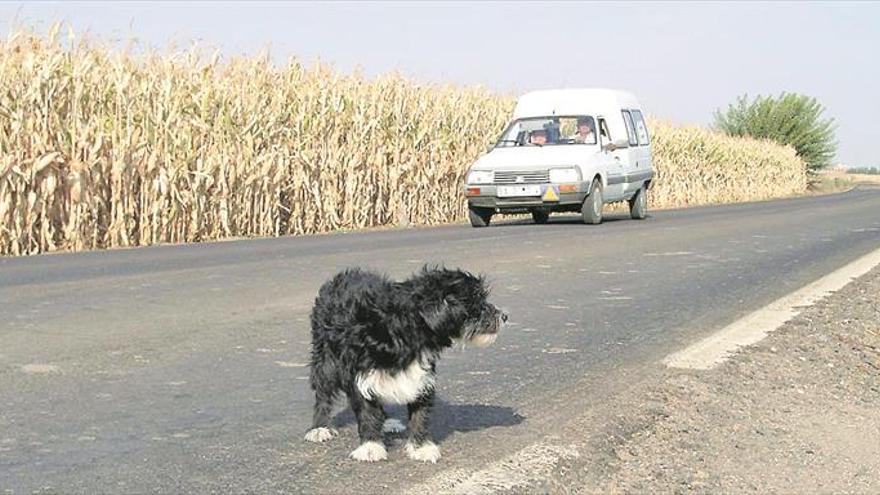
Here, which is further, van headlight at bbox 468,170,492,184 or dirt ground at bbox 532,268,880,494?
van headlight at bbox 468,170,492,184

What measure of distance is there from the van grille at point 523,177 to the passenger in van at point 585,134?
1423mm

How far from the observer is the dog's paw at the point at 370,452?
4.75m

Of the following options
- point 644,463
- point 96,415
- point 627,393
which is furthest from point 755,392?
point 96,415

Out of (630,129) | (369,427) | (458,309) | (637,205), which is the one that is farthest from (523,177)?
(369,427)

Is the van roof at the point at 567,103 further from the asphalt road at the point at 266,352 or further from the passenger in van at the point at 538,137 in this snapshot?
the asphalt road at the point at 266,352

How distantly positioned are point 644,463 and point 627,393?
1302 mm

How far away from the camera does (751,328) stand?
27.8 ft

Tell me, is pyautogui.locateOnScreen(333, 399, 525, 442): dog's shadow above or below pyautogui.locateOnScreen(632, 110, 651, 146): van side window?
below

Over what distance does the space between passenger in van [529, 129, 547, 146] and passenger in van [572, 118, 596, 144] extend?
57 centimetres

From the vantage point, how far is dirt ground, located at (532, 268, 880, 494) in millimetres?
4754

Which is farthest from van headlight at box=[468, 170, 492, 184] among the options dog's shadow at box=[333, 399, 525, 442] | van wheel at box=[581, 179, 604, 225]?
dog's shadow at box=[333, 399, 525, 442]

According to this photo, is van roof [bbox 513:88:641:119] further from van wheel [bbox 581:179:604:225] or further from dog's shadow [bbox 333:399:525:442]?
dog's shadow [bbox 333:399:525:442]

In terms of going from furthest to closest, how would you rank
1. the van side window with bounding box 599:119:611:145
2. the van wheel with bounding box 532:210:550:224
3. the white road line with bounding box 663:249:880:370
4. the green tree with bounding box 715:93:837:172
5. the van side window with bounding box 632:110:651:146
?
the green tree with bounding box 715:93:837:172, the van side window with bounding box 632:110:651:146, the van wheel with bounding box 532:210:550:224, the van side window with bounding box 599:119:611:145, the white road line with bounding box 663:249:880:370

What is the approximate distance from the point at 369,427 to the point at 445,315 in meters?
0.53
